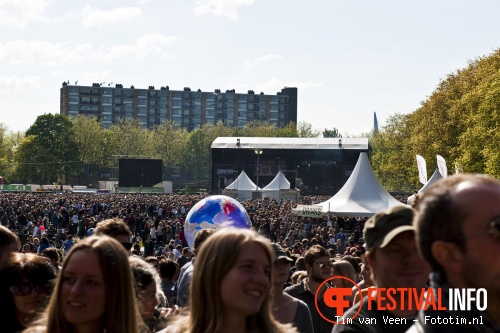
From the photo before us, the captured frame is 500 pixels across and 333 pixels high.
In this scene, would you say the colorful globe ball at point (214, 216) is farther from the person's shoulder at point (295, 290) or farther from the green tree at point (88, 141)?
the green tree at point (88, 141)

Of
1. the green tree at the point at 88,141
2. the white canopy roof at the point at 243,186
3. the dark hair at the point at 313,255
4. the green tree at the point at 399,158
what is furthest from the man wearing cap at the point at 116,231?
the green tree at the point at 88,141

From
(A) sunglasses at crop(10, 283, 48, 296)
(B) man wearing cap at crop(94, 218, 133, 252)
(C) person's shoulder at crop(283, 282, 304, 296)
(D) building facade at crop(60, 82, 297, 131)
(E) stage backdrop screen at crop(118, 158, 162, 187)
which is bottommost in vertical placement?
(C) person's shoulder at crop(283, 282, 304, 296)

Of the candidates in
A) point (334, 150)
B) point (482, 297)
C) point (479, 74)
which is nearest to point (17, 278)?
point (482, 297)

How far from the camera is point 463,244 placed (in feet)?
7.63

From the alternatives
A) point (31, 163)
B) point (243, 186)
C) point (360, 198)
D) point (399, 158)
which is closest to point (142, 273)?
point (360, 198)

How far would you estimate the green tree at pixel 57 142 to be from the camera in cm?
11506

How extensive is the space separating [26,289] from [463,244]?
259 cm

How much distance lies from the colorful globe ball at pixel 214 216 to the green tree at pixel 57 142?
105 m

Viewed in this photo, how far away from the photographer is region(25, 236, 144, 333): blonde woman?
3496 millimetres

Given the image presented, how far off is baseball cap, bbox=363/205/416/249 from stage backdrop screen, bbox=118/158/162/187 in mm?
82422

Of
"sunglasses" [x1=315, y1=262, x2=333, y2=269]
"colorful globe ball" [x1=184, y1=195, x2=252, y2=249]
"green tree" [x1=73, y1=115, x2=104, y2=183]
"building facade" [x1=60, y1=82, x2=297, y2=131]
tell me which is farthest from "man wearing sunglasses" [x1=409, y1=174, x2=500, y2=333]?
"building facade" [x1=60, y1=82, x2=297, y2=131]

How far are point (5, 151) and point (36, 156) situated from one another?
12.6 m

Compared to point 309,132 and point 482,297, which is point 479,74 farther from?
point 309,132

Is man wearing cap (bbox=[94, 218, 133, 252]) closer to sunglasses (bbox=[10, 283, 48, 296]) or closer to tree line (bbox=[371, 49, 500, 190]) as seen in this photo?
sunglasses (bbox=[10, 283, 48, 296])
